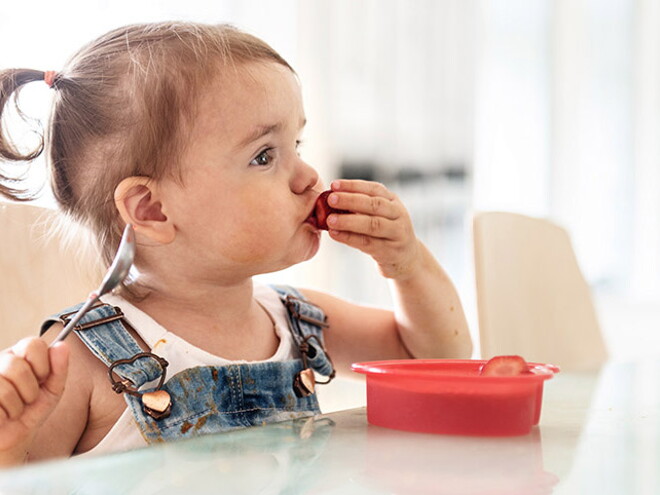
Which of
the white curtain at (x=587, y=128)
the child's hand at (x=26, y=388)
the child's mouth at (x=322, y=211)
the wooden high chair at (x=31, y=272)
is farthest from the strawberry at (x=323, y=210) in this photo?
the white curtain at (x=587, y=128)

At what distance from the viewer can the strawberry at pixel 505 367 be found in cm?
69

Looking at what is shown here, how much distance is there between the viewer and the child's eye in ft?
3.23

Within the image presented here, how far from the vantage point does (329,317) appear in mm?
1246

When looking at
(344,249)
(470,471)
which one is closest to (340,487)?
(470,471)

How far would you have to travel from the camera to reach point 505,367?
2.27ft

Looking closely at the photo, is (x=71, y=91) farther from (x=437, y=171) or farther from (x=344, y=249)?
(x=437, y=171)

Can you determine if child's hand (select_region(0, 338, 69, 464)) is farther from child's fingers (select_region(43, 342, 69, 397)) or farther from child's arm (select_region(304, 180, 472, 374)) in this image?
child's arm (select_region(304, 180, 472, 374))

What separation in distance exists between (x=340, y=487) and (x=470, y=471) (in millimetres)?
96

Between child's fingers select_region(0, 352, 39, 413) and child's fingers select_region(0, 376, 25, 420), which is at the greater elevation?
child's fingers select_region(0, 352, 39, 413)

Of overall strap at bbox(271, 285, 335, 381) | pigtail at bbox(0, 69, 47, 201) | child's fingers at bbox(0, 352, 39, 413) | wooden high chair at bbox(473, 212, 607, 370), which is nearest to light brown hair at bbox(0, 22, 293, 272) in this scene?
pigtail at bbox(0, 69, 47, 201)

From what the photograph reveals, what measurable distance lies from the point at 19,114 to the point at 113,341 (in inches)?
12.7

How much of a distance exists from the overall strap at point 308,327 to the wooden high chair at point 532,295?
0.27 metres

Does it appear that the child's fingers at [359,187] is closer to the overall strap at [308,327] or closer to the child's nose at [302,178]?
the child's nose at [302,178]

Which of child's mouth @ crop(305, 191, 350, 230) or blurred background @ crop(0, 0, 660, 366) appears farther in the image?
blurred background @ crop(0, 0, 660, 366)
